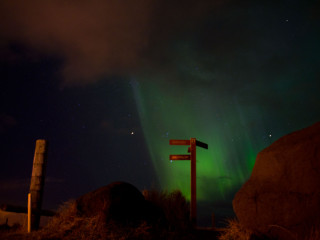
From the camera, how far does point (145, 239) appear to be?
9.44 metres

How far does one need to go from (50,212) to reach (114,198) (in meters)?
2.67

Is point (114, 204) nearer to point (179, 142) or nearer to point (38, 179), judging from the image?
point (38, 179)

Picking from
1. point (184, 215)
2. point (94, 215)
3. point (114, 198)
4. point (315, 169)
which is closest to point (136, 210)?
point (114, 198)

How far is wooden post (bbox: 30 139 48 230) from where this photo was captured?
10.6 meters

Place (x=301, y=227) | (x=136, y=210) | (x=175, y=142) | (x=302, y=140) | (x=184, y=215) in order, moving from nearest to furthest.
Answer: (x=301, y=227), (x=302, y=140), (x=136, y=210), (x=184, y=215), (x=175, y=142)

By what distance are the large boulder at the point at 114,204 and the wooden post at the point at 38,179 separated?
154 centimetres

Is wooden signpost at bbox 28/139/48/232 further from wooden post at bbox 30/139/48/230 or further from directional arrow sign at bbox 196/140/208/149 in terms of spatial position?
directional arrow sign at bbox 196/140/208/149

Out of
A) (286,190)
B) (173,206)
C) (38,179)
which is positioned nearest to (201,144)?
(173,206)

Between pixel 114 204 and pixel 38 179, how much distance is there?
10.7ft

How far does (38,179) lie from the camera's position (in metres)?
10.8

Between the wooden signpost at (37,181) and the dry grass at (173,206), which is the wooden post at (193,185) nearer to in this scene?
the dry grass at (173,206)

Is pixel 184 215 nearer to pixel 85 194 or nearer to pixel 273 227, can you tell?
pixel 85 194

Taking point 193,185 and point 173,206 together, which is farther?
point 193,185

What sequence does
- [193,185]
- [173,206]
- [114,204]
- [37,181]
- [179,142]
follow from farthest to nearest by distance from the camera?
[179,142], [193,185], [173,206], [37,181], [114,204]
